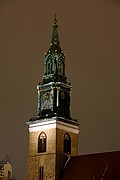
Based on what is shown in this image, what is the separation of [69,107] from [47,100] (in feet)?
7.08

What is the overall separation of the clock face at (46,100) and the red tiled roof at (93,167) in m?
5.20

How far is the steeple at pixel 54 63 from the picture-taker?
5347 cm

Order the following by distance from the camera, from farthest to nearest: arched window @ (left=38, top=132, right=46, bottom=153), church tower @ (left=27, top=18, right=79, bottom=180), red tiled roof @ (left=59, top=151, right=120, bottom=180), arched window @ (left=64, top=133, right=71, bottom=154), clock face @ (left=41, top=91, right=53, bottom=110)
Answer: clock face @ (left=41, top=91, right=53, bottom=110)
arched window @ (left=64, top=133, right=71, bottom=154)
arched window @ (left=38, top=132, right=46, bottom=153)
church tower @ (left=27, top=18, right=79, bottom=180)
red tiled roof @ (left=59, top=151, right=120, bottom=180)

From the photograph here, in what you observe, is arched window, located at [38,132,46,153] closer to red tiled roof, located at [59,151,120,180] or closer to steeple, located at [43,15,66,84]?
red tiled roof, located at [59,151,120,180]

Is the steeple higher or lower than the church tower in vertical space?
higher

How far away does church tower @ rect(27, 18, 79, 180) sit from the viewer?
1991 inches

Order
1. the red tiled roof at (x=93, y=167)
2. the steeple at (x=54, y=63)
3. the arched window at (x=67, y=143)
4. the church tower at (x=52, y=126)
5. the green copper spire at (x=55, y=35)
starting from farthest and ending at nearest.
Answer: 1. the green copper spire at (x=55, y=35)
2. the steeple at (x=54, y=63)
3. the arched window at (x=67, y=143)
4. the church tower at (x=52, y=126)
5. the red tiled roof at (x=93, y=167)

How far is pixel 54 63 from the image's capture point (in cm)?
5391

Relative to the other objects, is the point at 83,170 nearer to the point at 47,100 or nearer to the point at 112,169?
the point at 112,169

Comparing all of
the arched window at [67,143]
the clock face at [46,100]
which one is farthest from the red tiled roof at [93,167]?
the clock face at [46,100]

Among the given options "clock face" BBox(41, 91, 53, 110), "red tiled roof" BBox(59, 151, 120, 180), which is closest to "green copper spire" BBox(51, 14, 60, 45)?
"clock face" BBox(41, 91, 53, 110)

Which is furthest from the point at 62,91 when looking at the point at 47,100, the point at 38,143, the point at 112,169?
the point at 112,169

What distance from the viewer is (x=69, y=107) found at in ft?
175

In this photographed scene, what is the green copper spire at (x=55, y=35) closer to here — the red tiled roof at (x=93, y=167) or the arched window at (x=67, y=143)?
the arched window at (x=67, y=143)
